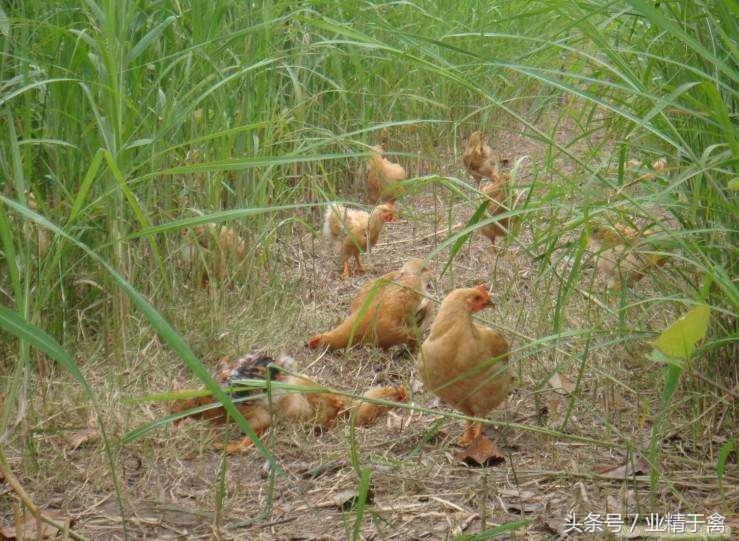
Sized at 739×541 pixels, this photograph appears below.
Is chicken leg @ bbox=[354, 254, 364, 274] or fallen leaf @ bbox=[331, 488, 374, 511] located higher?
fallen leaf @ bbox=[331, 488, 374, 511]

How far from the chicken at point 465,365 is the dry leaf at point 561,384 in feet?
0.58

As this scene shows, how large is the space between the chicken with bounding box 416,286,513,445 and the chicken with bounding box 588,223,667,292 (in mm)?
355

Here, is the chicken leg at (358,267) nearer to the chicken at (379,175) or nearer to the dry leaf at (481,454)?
the chicken at (379,175)

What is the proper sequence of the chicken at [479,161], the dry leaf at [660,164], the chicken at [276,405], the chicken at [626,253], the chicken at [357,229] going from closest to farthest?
the chicken at [626,253] → the chicken at [276,405] → the dry leaf at [660,164] → the chicken at [357,229] → the chicken at [479,161]

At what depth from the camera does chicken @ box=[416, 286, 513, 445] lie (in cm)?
260

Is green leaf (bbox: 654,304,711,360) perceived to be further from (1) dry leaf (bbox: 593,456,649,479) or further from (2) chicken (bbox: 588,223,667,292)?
(1) dry leaf (bbox: 593,456,649,479)

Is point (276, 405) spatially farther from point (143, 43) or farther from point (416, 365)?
point (143, 43)

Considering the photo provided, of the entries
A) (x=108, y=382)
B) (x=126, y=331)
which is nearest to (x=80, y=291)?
(x=126, y=331)

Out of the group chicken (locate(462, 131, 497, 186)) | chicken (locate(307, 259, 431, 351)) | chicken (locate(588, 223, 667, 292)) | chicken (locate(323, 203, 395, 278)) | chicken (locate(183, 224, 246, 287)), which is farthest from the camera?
chicken (locate(462, 131, 497, 186))

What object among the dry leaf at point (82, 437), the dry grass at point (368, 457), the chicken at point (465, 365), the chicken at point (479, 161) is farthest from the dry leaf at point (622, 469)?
the chicken at point (479, 161)

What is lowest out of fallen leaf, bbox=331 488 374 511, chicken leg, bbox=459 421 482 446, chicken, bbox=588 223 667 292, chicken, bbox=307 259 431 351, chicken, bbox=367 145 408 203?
chicken, bbox=367 145 408 203

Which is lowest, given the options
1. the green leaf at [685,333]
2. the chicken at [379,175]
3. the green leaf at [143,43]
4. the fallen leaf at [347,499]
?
the chicken at [379,175]

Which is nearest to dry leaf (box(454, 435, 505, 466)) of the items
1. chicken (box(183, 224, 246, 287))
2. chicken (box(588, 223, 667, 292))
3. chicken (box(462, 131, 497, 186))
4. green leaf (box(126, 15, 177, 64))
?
chicken (box(588, 223, 667, 292))

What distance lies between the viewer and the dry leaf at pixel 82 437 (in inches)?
103
